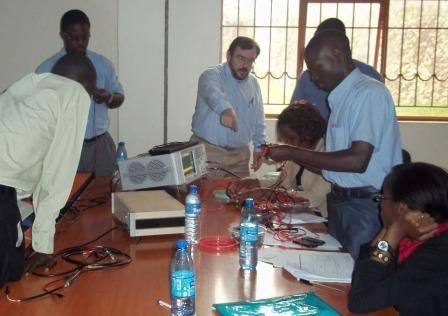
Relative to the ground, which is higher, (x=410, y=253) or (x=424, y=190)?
(x=424, y=190)

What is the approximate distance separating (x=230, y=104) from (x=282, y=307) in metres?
2.60

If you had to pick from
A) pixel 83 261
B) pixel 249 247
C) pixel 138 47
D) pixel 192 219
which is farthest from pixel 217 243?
pixel 138 47

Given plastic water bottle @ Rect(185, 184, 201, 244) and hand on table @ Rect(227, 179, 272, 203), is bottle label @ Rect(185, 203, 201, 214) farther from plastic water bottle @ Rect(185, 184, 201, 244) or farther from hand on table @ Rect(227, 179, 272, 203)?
hand on table @ Rect(227, 179, 272, 203)

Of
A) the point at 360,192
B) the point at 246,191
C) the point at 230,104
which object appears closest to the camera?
the point at 360,192

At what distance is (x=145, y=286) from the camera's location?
1692mm

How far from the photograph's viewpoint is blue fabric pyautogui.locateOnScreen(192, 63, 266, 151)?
4012 millimetres

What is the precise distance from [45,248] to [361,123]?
1244mm

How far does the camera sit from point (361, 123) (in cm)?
214

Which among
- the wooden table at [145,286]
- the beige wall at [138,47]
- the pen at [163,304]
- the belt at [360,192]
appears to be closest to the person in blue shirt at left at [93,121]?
the beige wall at [138,47]

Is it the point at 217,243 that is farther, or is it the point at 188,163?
the point at 188,163

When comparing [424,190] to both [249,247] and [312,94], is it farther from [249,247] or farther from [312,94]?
[312,94]

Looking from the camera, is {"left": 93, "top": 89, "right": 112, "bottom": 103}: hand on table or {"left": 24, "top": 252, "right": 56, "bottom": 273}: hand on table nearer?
{"left": 24, "top": 252, "right": 56, "bottom": 273}: hand on table

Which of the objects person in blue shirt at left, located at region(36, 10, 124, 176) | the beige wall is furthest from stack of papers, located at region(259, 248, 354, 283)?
the beige wall

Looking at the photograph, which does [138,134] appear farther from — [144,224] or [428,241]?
[428,241]
